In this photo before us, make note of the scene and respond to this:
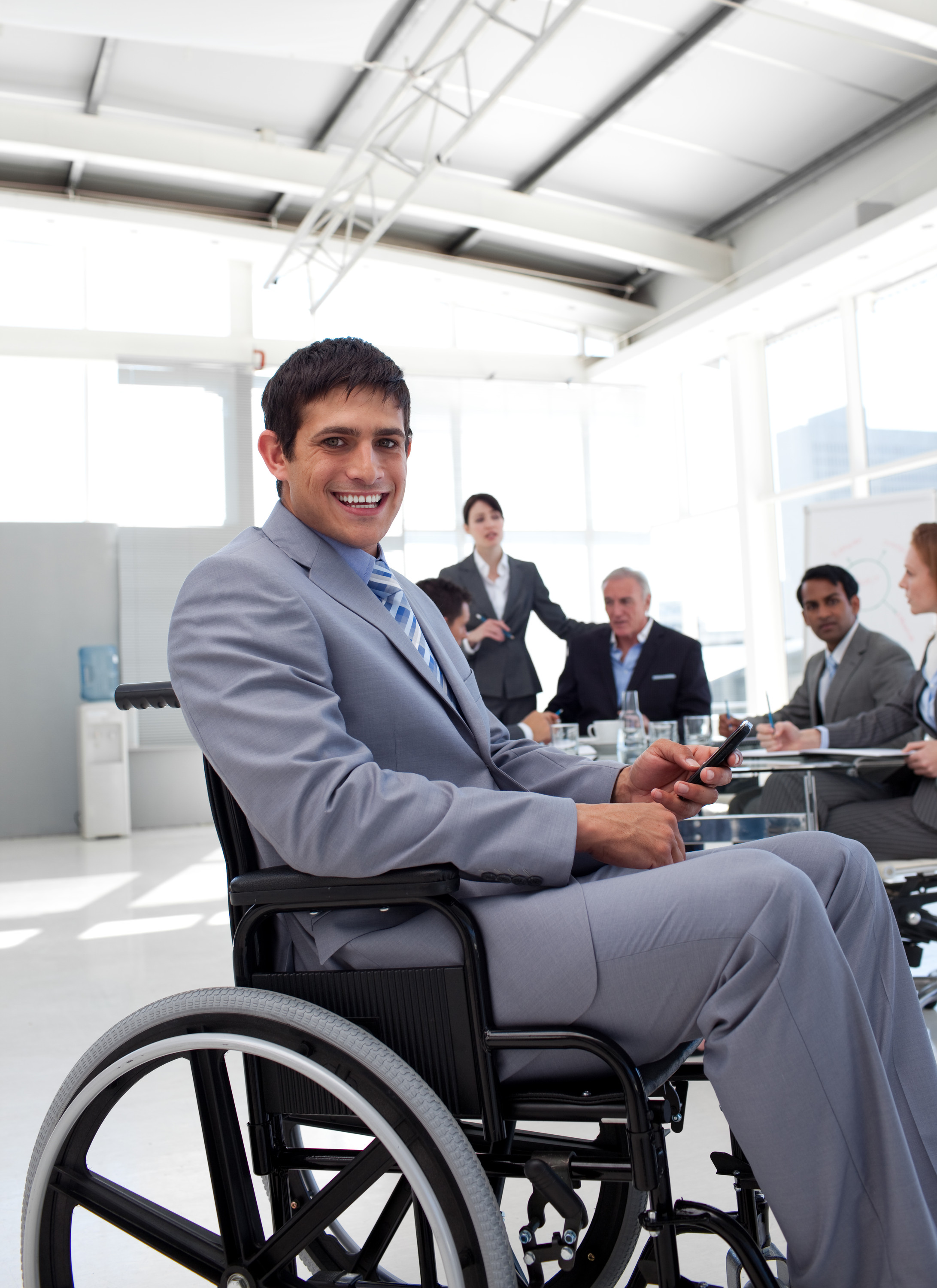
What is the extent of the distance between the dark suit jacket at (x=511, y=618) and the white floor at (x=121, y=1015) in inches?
67.4

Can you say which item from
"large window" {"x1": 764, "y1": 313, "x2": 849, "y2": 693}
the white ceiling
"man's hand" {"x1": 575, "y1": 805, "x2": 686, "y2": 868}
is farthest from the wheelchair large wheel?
"large window" {"x1": 764, "y1": 313, "x2": 849, "y2": 693}

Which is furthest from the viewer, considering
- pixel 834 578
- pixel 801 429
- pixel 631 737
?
pixel 801 429

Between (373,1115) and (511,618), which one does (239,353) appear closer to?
(511,618)

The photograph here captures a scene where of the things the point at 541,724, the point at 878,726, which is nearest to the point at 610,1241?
the point at 541,724

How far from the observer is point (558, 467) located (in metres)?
10.5

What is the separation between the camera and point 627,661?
436 cm

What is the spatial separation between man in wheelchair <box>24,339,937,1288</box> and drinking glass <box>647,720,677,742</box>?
190 centimetres

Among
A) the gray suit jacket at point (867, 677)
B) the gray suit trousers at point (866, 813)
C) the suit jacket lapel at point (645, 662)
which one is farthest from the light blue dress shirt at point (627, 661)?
the gray suit trousers at point (866, 813)

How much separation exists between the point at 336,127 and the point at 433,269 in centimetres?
193

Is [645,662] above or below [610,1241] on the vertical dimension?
above

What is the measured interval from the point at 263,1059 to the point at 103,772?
7744 mm

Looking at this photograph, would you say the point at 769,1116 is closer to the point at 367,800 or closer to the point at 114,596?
the point at 367,800

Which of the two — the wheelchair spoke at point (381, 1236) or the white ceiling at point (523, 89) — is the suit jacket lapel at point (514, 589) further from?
the wheelchair spoke at point (381, 1236)

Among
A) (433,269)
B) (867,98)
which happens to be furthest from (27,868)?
(867,98)
